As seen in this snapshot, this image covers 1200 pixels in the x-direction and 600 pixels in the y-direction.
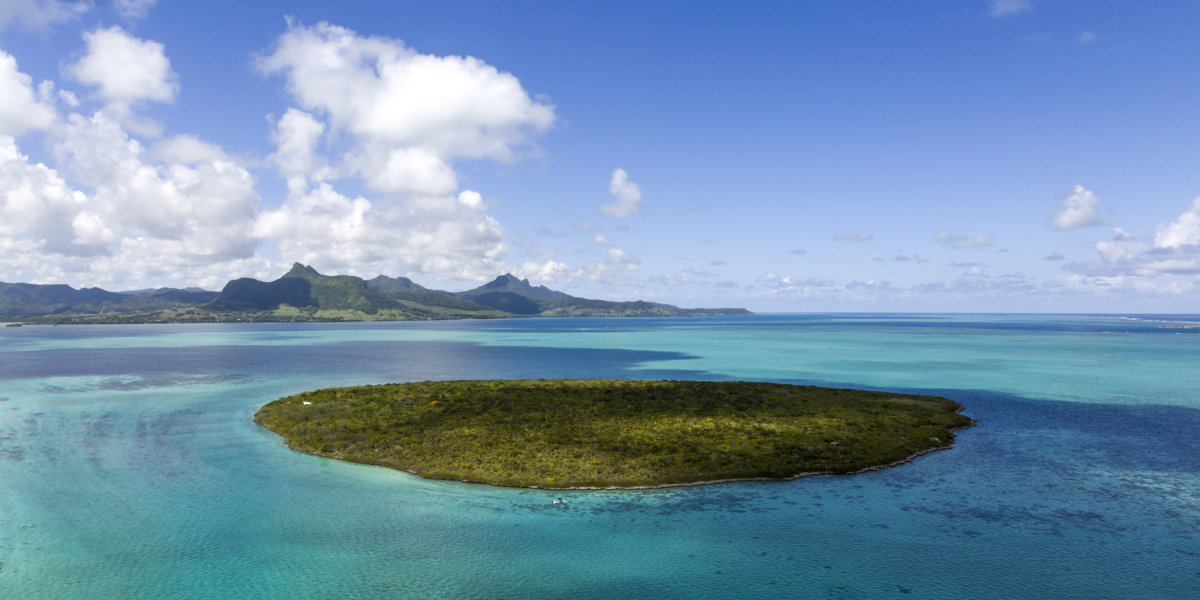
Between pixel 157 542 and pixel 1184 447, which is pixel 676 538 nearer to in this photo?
pixel 157 542

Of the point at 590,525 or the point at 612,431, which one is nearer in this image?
the point at 590,525

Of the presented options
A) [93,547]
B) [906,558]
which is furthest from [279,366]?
[906,558]

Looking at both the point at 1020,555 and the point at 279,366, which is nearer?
the point at 1020,555

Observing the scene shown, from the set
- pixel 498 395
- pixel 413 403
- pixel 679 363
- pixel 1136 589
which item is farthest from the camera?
pixel 679 363

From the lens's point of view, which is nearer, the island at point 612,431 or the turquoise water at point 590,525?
the turquoise water at point 590,525

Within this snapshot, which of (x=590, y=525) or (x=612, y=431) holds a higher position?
(x=612, y=431)

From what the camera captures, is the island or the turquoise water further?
the island

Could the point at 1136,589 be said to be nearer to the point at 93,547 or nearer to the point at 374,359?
the point at 93,547

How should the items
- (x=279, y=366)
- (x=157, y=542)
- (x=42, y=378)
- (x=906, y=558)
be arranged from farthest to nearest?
(x=279, y=366)
(x=42, y=378)
(x=157, y=542)
(x=906, y=558)
